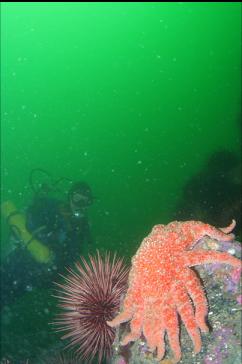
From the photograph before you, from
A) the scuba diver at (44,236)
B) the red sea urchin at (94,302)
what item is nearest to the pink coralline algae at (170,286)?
the red sea urchin at (94,302)

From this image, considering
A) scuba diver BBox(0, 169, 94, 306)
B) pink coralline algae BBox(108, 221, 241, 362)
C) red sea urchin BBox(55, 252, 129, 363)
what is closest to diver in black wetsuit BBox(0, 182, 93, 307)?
scuba diver BBox(0, 169, 94, 306)

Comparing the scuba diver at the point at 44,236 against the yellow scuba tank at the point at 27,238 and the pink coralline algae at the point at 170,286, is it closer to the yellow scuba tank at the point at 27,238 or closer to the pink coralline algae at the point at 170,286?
the yellow scuba tank at the point at 27,238

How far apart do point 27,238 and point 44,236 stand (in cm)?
56

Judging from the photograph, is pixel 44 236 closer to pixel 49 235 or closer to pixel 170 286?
pixel 49 235

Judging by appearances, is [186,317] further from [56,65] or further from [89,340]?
[56,65]

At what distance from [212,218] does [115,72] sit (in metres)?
173

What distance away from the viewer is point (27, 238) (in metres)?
10.1

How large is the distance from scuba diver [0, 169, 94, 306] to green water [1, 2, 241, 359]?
223cm

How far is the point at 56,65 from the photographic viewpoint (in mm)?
174375

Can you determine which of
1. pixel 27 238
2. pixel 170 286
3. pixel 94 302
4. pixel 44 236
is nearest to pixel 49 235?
pixel 44 236

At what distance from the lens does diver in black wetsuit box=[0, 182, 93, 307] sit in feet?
33.0

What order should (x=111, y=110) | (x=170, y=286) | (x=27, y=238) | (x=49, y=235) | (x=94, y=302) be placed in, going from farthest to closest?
(x=111, y=110) < (x=27, y=238) < (x=49, y=235) < (x=94, y=302) < (x=170, y=286)

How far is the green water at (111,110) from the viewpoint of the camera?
35344 mm

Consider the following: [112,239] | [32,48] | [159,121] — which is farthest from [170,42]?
[112,239]
